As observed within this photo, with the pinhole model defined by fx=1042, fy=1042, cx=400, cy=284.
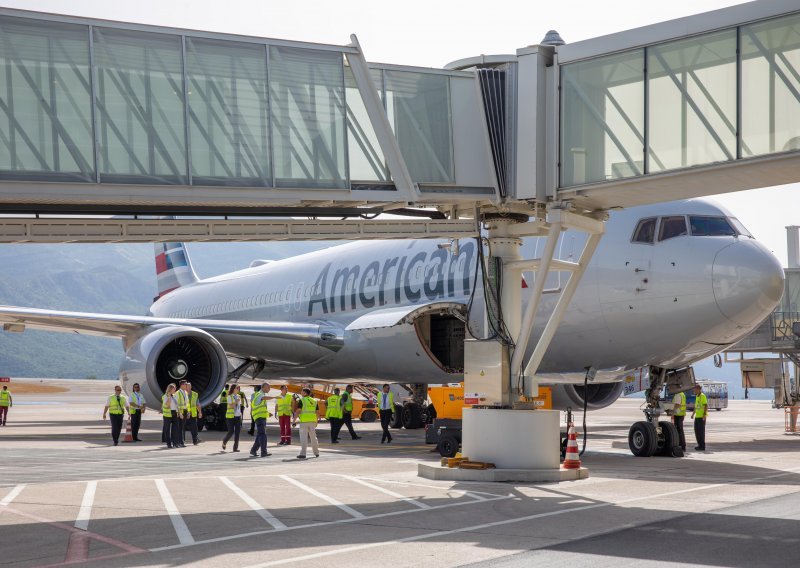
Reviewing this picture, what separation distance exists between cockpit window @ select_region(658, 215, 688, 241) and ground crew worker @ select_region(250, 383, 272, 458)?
761 cm

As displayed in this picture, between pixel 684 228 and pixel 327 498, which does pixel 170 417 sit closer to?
pixel 327 498

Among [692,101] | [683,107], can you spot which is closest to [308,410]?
[683,107]

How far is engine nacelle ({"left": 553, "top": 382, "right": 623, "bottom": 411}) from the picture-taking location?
22.3 metres

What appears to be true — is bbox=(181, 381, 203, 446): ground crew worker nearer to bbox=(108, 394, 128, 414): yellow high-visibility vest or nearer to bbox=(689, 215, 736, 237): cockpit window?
bbox=(108, 394, 128, 414): yellow high-visibility vest

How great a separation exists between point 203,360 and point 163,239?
1299 cm

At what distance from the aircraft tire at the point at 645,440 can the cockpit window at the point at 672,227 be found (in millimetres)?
3255

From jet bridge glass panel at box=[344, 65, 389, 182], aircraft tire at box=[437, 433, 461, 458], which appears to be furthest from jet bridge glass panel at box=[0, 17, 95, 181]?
aircraft tire at box=[437, 433, 461, 458]

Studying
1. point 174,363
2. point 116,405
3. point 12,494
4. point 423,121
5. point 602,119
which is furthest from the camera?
point 174,363

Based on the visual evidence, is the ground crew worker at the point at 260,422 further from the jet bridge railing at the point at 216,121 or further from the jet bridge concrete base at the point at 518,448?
the jet bridge railing at the point at 216,121

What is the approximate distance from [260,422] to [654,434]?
6917mm

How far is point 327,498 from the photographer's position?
11953 millimetres

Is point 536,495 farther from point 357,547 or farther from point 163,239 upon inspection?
point 163,239

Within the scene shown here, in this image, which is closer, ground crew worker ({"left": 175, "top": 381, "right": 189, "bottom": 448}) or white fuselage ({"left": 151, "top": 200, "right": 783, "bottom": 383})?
white fuselage ({"left": 151, "top": 200, "right": 783, "bottom": 383})

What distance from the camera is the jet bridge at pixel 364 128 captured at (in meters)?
10.8
